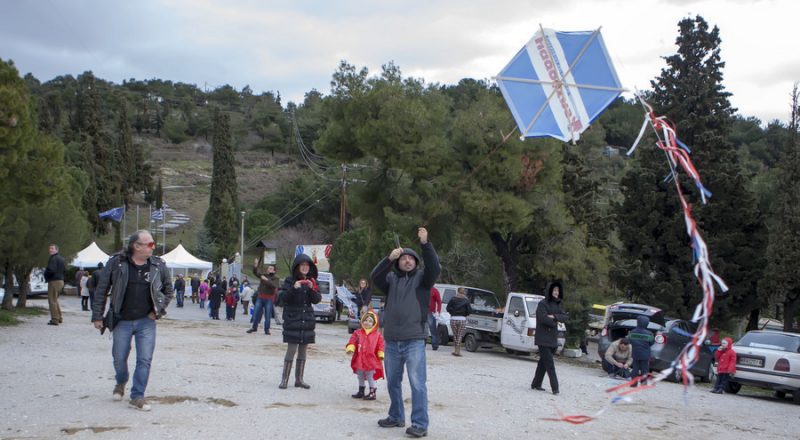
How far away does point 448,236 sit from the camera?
27391 millimetres

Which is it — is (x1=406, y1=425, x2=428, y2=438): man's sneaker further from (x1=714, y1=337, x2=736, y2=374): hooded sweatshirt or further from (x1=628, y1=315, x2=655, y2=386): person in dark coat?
(x1=714, y1=337, x2=736, y2=374): hooded sweatshirt

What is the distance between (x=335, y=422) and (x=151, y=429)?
196 centimetres

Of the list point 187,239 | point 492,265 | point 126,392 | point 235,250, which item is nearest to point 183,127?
point 187,239

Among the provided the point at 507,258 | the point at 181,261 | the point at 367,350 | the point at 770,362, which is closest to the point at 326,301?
the point at 507,258

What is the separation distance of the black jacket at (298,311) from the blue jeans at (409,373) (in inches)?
96.9

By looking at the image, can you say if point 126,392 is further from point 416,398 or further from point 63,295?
point 63,295

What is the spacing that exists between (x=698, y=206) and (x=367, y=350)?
965 inches

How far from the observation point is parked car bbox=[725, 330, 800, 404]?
628 inches

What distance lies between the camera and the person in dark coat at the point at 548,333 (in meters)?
12.3

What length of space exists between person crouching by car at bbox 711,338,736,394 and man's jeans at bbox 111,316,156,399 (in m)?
12.9

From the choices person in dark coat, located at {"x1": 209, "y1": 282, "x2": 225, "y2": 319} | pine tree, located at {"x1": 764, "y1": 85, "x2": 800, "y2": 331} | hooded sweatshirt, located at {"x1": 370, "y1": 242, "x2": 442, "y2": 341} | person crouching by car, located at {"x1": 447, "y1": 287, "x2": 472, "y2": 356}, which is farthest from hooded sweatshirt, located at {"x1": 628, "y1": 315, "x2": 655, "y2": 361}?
person in dark coat, located at {"x1": 209, "y1": 282, "x2": 225, "y2": 319}

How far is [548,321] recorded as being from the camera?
1256 cm

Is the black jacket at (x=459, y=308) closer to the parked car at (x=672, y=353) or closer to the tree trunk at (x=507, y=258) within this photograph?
the parked car at (x=672, y=353)

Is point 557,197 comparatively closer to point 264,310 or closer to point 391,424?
point 264,310
